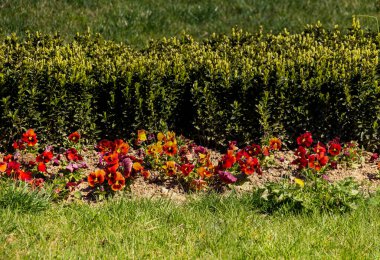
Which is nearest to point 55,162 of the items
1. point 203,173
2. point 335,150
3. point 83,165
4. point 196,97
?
point 83,165

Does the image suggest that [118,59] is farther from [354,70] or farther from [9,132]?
[354,70]

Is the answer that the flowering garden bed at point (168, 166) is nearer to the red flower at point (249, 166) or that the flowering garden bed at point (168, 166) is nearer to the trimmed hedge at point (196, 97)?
the red flower at point (249, 166)

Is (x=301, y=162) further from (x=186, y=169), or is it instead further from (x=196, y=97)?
(x=196, y=97)

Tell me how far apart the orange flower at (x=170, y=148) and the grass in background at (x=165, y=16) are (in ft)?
9.03

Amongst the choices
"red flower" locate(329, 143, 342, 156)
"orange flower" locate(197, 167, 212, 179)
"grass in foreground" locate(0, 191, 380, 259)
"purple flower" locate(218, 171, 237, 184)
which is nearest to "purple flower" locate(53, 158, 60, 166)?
"grass in foreground" locate(0, 191, 380, 259)

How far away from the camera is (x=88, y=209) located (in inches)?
188

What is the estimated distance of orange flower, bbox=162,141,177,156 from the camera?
552cm

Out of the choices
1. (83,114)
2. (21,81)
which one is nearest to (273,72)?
(83,114)

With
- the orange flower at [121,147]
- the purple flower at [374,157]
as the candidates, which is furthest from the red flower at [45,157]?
the purple flower at [374,157]

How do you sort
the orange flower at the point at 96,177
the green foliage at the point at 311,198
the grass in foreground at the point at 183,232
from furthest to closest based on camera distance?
the orange flower at the point at 96,177 < the green foliage at the point at 311,198 < the grass in foreground at the point at 183,232

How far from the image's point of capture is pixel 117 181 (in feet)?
17.0

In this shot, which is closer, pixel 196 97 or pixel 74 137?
pixel 74 137

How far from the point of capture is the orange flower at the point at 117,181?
5.16 m

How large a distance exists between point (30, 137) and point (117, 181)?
3.02ft
